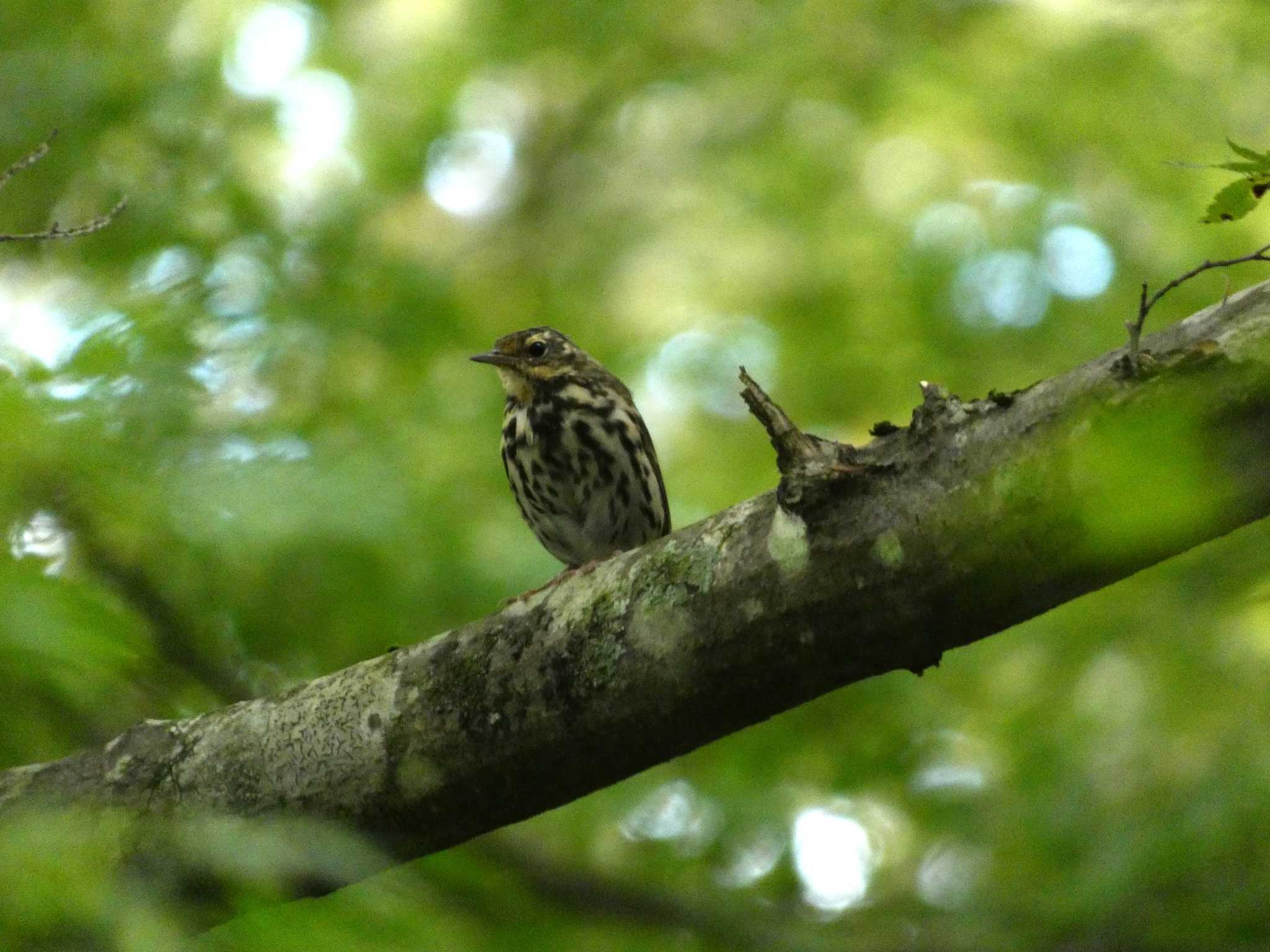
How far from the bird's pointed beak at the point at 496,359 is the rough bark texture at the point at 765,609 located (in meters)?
3.24

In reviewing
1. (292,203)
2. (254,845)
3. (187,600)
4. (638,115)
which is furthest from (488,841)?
(638,115)

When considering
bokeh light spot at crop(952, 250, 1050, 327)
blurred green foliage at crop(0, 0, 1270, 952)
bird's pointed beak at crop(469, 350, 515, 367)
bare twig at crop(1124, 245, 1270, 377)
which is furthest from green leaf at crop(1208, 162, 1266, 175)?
bokeh light spot at crop(952, 250, 1050, 327)

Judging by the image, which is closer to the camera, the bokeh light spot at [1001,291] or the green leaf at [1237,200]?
the green leaf at [1237,200]

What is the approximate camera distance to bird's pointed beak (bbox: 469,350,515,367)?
23.2ft

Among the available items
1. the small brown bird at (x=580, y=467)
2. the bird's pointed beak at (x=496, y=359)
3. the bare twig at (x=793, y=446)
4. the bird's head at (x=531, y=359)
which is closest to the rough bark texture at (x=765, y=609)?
the bare twig at (x=793, y=446)

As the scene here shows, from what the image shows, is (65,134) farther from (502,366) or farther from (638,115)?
(638,115)

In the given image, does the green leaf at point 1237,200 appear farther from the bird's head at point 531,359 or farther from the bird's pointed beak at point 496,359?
the bird's pointed beak at point 496,359

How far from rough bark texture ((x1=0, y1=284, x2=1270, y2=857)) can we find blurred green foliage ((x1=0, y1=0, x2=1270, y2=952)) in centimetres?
18

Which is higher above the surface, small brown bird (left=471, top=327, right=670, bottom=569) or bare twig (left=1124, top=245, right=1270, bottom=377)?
small brown bird (left=471, top=327, right=670, bottom=569)

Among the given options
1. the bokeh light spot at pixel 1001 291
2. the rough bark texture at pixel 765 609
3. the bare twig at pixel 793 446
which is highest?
the bokeh light spot at pixel 1001 291

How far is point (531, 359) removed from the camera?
23.2 ft

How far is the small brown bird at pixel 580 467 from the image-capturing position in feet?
21.9

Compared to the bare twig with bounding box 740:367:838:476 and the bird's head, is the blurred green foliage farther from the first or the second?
the bare twig with bounding box 740:367:838:476

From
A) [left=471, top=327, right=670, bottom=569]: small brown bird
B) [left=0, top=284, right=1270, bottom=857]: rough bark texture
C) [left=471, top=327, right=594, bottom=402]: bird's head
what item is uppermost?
[left=471, top=327, right=594, bottom=402]: bird's head
